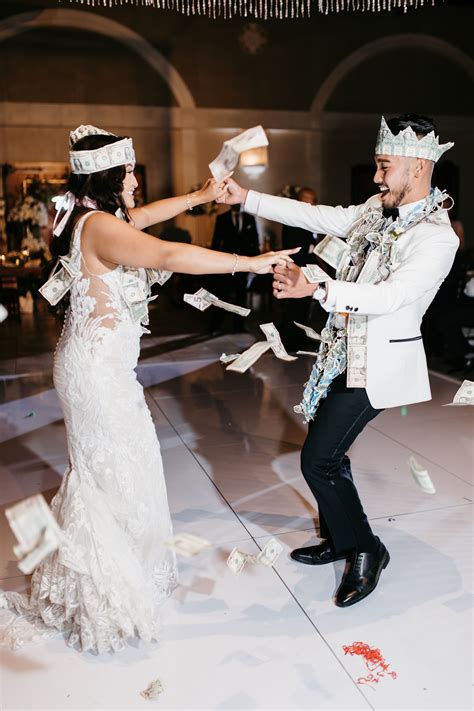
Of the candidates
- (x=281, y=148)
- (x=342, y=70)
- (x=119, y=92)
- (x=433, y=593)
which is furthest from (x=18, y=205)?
(x=433, y=593)

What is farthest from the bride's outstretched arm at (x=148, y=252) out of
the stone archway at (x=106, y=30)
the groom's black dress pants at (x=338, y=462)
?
the stone archway at (x=106, y=30)

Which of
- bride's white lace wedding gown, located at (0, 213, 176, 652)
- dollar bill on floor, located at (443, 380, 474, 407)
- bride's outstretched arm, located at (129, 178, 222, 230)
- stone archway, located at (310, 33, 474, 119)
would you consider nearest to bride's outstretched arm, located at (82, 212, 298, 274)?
bride's white lace wedding gown, located at (0, 213, 176, 652)

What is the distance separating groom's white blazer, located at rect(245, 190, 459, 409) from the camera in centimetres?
271

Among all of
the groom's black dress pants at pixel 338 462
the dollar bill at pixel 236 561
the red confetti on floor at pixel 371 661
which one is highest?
the groom's black dress pants at pixel 338 462

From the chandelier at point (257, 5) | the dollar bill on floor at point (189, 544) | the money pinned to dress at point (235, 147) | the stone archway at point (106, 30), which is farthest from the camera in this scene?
the stone archway at point (106, 30)

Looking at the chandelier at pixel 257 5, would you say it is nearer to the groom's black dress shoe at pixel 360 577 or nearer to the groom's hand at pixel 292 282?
the groom's hand at pixel 292 282

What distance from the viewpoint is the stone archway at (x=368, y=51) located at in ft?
53.6

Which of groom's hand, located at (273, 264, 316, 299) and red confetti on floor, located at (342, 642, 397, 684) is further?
groom's hand, located at (273, 264, 316, 299)

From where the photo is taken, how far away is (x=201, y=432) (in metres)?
5.66

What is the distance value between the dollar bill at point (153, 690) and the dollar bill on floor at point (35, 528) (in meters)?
0.60

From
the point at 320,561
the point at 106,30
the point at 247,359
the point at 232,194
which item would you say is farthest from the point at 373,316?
the point at 106,30

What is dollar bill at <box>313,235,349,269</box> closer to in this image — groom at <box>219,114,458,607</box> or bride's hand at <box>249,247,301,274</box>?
groom at <box>219,114,458,607</box>

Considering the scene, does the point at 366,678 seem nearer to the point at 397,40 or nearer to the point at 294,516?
the point at 294,516

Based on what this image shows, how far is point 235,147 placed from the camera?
3262 mm
